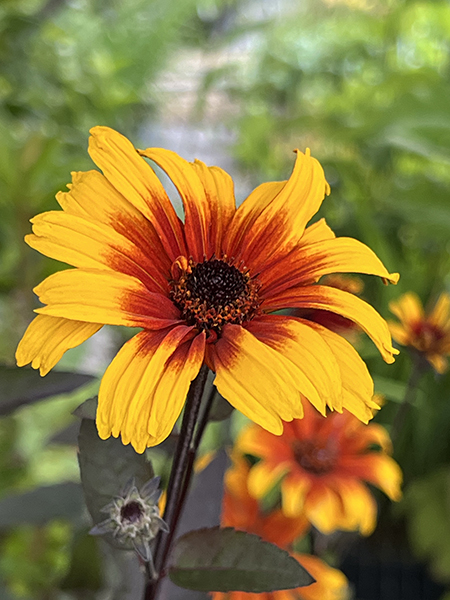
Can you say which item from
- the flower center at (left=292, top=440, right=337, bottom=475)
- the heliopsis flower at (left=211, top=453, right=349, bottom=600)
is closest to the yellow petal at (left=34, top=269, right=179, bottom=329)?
the heliopsis flower at (left=211, top=453, right=349, bottom=600)

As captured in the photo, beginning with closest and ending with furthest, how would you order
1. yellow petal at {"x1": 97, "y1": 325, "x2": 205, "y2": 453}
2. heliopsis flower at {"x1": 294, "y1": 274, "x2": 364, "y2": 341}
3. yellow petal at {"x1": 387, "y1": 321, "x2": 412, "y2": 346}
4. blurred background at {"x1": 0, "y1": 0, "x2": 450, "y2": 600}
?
yellow petal at {"x1": 97, "y1": 325, "x2": 205, "y2": 453} → heliopsis flower at {"x1": 294, "y1": 274, "x2": 364, "y2": 341} → yellow petal at {"x1": 387, "y1": 321, "x2": 412, "y2": 346} → blurred background at {"x1": 0, "y1": 0, "x2": 450, "y2": 600}

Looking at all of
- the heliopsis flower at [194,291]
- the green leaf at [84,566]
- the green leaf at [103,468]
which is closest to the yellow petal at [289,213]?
the heliopsis flower at [194,291]

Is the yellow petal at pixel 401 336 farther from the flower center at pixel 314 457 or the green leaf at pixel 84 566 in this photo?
the green leaf at pixel 84 566

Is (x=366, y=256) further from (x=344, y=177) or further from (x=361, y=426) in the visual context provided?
(x=344, y=177)

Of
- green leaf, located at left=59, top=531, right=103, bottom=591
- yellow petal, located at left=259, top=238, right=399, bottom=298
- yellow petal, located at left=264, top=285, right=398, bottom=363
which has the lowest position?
green leaf, located at left=59, top=531, right=103, bottom=591

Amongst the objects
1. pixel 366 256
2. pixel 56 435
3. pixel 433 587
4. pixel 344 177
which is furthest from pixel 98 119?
pixel 433 587

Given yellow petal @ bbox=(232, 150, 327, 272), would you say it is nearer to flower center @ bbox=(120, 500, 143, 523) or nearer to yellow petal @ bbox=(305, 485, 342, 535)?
flower center @ bbox=(120, 500, 143, 523)

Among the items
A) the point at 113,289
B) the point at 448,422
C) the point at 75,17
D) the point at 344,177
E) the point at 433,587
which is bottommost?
the point at 433,587
